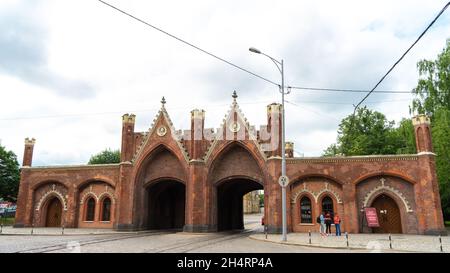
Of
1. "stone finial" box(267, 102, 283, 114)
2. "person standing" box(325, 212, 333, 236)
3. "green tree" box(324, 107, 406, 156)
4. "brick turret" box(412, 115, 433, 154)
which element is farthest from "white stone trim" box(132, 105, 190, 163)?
"green tree" box(324, 107, 406, 156)

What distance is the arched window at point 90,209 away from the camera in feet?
108

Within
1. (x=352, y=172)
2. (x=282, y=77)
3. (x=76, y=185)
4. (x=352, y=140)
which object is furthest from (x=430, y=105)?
(x=76, y=185)

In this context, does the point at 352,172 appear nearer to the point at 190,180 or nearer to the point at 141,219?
the point at 190,180

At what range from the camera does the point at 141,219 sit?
3100cm

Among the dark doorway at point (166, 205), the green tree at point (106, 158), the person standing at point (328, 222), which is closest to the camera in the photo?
→ the person standing at point (328, 222)

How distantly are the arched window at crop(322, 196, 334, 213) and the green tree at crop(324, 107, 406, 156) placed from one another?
14.1 m

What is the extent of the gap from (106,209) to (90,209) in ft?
5.70

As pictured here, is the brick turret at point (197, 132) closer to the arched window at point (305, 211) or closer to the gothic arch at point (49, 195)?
the arched window at point (305, 211)

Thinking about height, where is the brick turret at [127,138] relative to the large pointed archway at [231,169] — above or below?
above

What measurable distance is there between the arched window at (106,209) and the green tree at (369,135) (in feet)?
90.0

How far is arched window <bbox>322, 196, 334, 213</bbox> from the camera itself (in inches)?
1067

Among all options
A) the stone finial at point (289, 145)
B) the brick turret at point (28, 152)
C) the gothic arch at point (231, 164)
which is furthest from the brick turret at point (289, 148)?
the brick turret at point (28, 152)

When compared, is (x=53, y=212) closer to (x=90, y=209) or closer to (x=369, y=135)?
(x=90, y=209)

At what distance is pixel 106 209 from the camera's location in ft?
108
